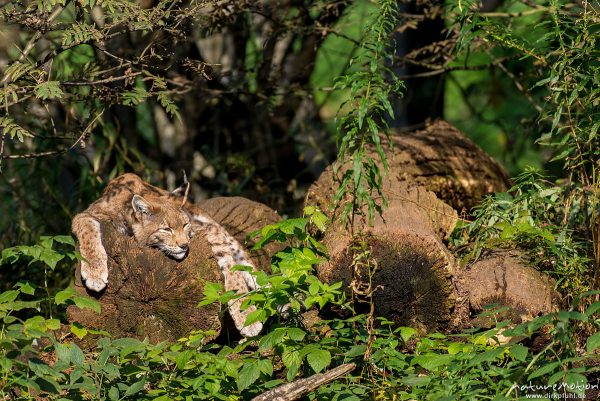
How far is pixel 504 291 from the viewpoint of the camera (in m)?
5.82

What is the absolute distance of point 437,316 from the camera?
586 cm

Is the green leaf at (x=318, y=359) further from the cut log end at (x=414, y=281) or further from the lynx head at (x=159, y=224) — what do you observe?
the lynx head at (x=159, y=224)

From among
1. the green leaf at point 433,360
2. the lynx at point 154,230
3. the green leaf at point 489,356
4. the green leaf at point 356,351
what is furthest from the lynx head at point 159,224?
the green leaf at point 489,356

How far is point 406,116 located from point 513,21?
192cm

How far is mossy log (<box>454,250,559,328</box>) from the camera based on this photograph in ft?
18.8

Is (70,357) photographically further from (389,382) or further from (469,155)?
(469,155)

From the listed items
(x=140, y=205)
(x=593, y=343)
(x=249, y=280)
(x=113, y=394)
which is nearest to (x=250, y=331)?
(x=249, y=280)

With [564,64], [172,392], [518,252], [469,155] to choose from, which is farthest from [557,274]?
[172,392]

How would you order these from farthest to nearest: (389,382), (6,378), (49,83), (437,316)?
(437,316), (49,83), (389,382), (6,378)

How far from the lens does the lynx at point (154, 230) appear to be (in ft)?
20.1

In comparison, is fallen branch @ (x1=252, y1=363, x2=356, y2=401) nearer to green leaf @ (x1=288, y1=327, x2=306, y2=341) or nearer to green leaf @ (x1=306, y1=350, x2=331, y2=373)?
green leaf @ (x1=306, y1=350, x2=331, y2=373)

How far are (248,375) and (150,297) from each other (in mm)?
1478

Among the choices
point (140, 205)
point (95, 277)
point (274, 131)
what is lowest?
point (274, 131)

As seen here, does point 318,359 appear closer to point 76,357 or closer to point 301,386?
point 301,386
